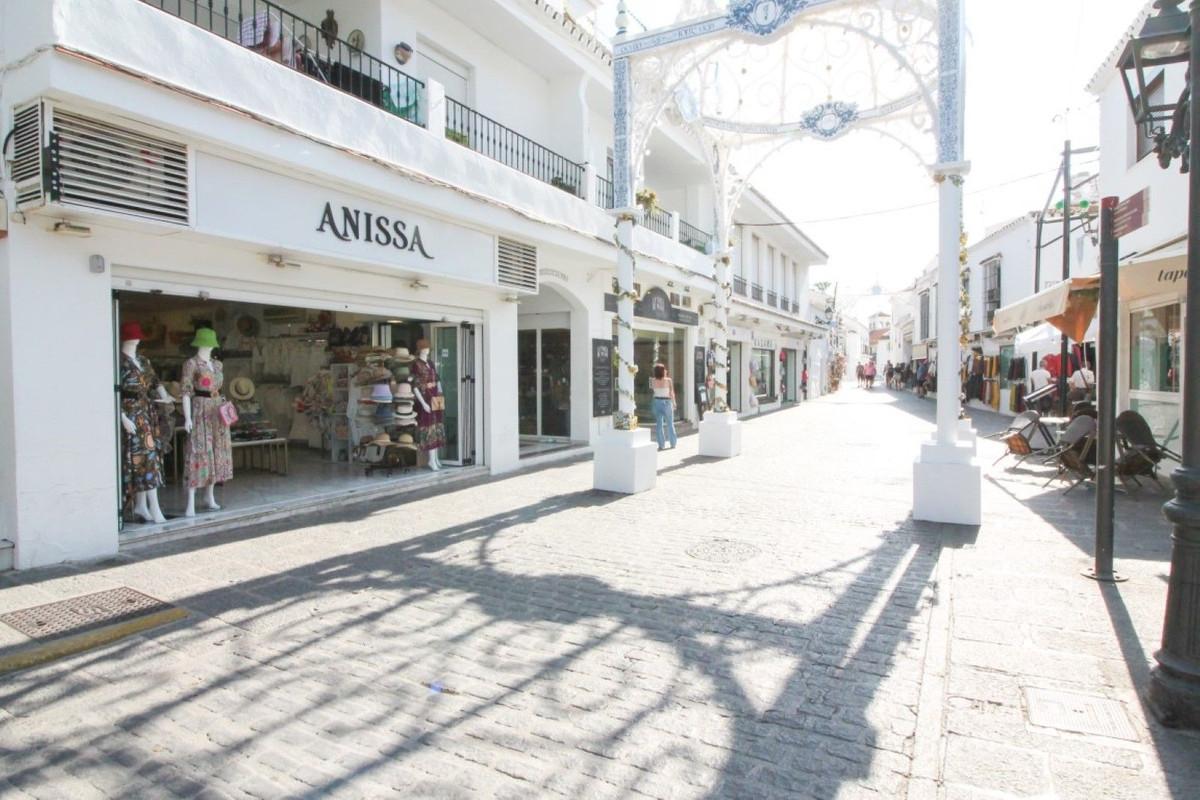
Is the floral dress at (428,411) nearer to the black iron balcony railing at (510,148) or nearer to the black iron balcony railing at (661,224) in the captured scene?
the black iron balcony railing at (510,148)

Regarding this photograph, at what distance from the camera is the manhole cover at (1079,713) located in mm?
2869

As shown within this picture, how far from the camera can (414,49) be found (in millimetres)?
9219

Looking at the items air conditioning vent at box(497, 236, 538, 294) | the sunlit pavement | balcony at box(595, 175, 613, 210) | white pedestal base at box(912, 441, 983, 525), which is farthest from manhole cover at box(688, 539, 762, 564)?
balcony at box(595, 175, 613, 210)

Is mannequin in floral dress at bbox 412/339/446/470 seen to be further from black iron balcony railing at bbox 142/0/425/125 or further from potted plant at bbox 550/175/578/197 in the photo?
potted plant at bbox 550/175/578/197

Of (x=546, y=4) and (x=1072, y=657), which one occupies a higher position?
(x=546, y=4)

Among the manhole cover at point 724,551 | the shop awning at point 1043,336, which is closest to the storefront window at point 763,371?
the shop awning at point 1043,336

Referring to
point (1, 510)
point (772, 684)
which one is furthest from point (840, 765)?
point (1, 510)

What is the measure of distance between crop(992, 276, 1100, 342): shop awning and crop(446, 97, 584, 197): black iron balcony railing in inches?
282

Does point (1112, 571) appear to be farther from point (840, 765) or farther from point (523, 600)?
point (523, 600)

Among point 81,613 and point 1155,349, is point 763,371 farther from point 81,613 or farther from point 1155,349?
point 81,613

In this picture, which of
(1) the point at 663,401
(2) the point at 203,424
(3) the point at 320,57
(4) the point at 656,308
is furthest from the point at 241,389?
(4) the point at 656,308

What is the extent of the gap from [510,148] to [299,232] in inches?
188

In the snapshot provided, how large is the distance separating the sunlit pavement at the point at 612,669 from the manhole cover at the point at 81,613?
0.19 metres

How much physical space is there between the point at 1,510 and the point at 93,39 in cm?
353
